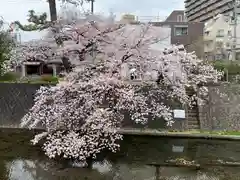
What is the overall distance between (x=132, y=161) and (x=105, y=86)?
77.4 inches

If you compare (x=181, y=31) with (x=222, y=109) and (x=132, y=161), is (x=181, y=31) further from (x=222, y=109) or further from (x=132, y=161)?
(x=132, y=161)

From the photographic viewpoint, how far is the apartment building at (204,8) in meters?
52.8

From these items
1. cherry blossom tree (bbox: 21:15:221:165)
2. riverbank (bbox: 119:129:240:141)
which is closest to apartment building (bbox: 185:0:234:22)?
cherry blossom tree (bbox: 21:15:221:165)

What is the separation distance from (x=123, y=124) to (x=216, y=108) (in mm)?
3308

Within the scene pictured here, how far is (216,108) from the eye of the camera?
36.6 feet

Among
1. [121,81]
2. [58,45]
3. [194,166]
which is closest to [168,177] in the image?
[194,166]

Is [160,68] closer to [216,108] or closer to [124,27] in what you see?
[124,27]

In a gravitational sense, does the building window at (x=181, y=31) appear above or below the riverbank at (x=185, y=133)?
above

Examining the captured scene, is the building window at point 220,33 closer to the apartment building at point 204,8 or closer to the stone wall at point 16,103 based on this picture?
the apartment building at point 204,8

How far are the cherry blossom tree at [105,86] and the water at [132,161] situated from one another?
349 mm

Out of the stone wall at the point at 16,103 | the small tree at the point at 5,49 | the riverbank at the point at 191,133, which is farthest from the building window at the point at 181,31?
the riverbank at the point at 191,133

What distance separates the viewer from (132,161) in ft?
24.9

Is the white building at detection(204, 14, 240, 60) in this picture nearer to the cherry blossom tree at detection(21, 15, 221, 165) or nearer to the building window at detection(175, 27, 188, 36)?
the building window at detection(175, 27, 188, 36)

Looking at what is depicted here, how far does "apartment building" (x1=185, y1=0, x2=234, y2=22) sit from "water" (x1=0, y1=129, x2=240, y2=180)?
45998 mm
